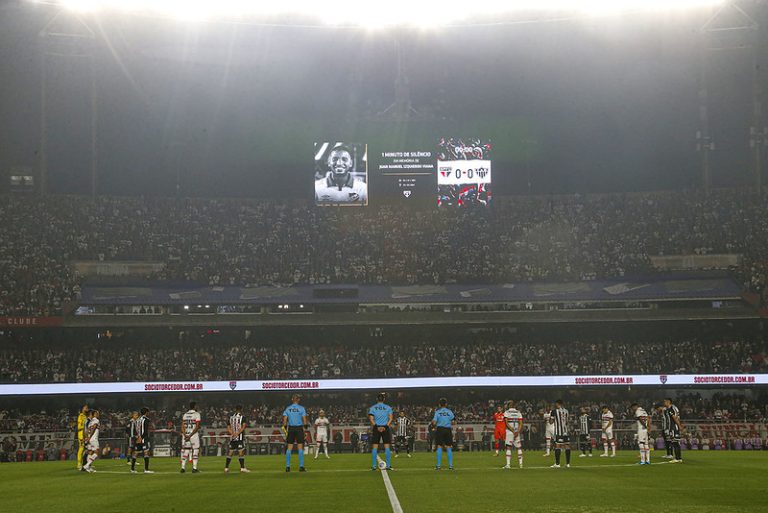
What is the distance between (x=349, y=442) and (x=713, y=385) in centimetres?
2164

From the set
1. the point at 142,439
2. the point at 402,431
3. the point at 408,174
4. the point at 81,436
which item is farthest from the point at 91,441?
the point at 408,174

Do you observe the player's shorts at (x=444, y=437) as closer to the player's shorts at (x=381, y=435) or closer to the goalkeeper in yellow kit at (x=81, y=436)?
the player's shorts at (x=381, y=435)

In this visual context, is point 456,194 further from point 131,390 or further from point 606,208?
point 131,390

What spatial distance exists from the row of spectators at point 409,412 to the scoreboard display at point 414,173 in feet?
48.5

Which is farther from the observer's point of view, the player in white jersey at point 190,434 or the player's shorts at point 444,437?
the player in white jersey at point 190,434

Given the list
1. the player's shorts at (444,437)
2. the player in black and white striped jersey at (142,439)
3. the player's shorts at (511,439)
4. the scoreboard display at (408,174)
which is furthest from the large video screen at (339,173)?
the player's shorts at (444,437)

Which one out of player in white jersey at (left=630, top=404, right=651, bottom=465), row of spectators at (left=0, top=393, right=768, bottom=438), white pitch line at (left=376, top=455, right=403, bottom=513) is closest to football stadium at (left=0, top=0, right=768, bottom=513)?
row of spectators at (left=0, top=393, right=768, bottom=438)

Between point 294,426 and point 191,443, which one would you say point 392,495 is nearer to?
point 294,426

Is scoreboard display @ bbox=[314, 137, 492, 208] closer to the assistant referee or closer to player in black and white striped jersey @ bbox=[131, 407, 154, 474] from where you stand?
player in black and white striped jersey @ bbox=[131, 407, 154, 474]

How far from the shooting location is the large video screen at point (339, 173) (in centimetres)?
6150

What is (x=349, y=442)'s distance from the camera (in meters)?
45.4

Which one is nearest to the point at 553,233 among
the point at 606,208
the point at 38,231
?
the point at 606,208

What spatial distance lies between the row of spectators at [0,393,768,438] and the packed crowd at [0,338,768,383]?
209 centimetres

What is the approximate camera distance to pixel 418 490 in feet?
56.6
